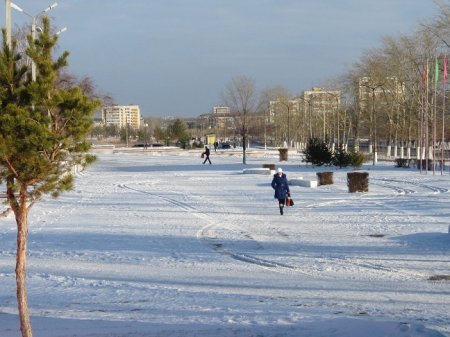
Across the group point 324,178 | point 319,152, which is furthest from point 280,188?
point 319,152

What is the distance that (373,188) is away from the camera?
91.4 ft

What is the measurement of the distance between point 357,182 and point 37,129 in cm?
2105

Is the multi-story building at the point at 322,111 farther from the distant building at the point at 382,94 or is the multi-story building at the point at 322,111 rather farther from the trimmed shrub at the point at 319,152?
the trimmed shrub at the point at 319,152

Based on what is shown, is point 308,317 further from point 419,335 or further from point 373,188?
point 373,188

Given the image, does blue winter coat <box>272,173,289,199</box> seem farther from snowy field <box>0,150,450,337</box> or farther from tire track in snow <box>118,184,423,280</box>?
tire track in snow <box>118,184,423,280</box>

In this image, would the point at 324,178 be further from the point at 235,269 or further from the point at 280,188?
the point at 235,269

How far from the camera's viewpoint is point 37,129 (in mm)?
5641

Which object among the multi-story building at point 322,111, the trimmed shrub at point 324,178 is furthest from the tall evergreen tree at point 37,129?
the multi-story building at point 322,111

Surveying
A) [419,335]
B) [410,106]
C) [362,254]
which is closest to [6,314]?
[419,335]

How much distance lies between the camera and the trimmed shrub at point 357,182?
83.1ft

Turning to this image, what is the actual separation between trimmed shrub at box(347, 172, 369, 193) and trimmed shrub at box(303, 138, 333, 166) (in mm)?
18164

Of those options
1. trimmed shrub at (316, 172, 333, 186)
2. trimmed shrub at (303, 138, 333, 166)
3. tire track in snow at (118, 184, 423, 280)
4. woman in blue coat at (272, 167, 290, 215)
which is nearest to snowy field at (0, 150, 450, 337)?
tire track in snow at (118, 184, 423, 280)

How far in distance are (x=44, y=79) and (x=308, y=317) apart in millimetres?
4352

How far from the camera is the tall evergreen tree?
5680 millimetres
